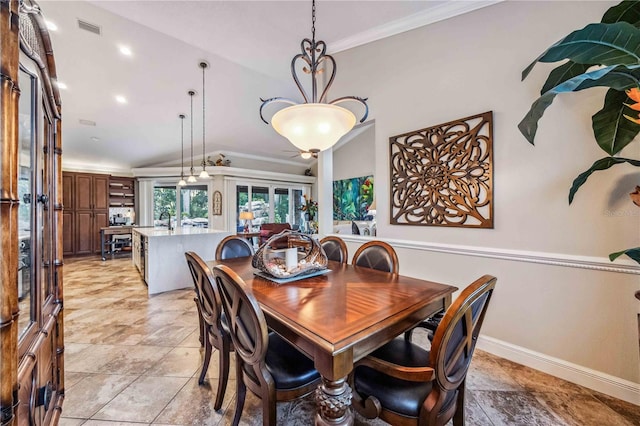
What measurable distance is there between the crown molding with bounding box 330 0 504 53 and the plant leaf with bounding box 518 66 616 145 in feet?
5.26

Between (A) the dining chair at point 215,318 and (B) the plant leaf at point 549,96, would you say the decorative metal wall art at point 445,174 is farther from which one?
(A) the dining chair at point 215,318

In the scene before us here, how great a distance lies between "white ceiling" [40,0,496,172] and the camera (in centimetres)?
266

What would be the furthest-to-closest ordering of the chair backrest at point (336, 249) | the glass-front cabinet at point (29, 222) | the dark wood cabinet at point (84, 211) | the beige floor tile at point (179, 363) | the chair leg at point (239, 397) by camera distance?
1. the dark wood cabinet at point (84, 211)
2. the chair backrest at point (336, 249)
3. the beige floor tile at point (179, 363)
4. the chair leg at point (239, 397)
5. the glass-front cabinet at point (29, 222)

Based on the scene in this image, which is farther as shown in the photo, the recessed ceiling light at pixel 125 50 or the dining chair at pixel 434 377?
the recessed ceiling light at pixel 125 50

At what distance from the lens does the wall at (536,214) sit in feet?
5.98

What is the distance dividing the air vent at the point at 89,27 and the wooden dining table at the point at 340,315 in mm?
3594

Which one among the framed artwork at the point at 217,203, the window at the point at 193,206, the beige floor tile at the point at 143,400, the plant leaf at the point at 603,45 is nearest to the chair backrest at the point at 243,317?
the beige floor tile at the point at 143,400

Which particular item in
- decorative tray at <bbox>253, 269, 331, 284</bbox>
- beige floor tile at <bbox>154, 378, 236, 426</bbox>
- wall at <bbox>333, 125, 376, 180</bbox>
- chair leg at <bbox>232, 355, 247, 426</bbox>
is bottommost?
beige floor tile at <bbox>154, 378, 236, 426</bbox>

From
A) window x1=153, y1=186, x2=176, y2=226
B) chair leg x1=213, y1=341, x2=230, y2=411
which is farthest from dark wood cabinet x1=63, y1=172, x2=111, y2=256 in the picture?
chair leg x1=213, y1=341, x2=230, y2=411

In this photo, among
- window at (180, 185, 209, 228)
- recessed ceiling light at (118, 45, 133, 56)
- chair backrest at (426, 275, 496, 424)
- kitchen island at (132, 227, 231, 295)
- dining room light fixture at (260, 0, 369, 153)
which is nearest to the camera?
chair backrest at (426, 275, 496, 424)

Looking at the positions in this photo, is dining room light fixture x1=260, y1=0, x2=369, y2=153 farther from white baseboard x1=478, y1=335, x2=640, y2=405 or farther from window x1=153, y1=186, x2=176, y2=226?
window x1=153, y1=186, x2=176, y2=226

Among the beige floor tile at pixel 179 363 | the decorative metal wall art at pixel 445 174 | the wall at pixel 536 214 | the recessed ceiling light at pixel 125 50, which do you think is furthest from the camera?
the recessed ceiling light at pixel 125 50

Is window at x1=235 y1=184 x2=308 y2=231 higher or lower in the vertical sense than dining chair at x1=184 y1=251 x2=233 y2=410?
higher

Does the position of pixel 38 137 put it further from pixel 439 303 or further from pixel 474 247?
pixel 474 247
